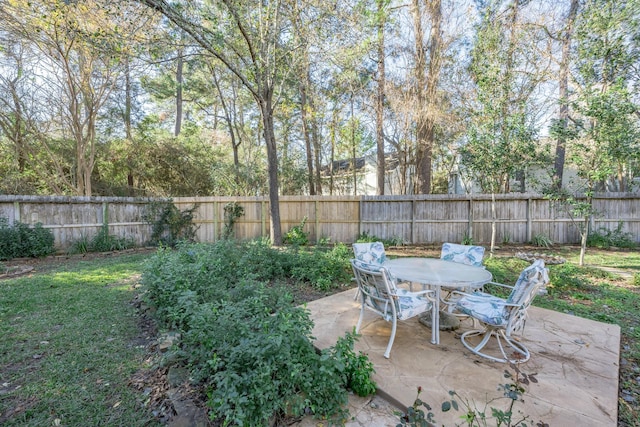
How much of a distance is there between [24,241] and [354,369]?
790 centimetres

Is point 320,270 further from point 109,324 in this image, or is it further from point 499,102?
point 499,102

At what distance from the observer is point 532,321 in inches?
125

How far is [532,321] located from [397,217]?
550 centimetres

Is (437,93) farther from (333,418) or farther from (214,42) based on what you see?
(333,418)

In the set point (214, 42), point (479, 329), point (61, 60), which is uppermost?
point (61, 60)

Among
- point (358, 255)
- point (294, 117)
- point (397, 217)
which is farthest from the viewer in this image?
point (294, 117)

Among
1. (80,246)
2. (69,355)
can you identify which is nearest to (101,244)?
(80,246)

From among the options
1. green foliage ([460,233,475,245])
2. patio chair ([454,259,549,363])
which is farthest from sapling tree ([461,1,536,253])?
patio chair ([454,259,549,363])

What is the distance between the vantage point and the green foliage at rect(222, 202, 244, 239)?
8664 millimetres

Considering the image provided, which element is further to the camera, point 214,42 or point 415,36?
point 415,36

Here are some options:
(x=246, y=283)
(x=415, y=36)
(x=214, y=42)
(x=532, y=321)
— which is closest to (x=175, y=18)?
(x=214, y=42)

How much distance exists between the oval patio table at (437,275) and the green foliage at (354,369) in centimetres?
97

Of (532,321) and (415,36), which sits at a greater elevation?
(415,36)

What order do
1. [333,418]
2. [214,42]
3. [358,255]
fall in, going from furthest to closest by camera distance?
[214,42]
[358,255]
[333,418]
